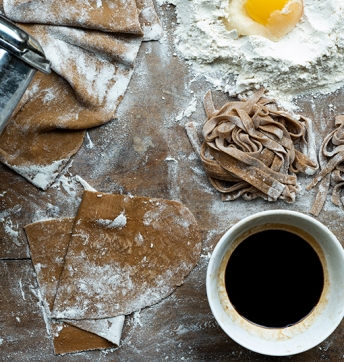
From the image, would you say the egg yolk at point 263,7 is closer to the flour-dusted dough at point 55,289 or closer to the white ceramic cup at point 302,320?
the white ceramic cup at point 302,320

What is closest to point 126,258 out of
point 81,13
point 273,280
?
point 273,280

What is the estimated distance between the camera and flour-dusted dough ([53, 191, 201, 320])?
1361 mm

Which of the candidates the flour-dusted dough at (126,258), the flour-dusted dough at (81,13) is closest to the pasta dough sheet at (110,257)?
the flour-dusted dough at (126,258)

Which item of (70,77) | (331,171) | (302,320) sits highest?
(70,77)

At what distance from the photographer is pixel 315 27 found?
1.34m

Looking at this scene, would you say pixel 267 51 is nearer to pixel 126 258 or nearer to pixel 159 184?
pixel 159 184

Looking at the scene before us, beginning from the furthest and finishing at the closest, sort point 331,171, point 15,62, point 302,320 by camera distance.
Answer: point 331,171, point 302,320, point 15,62

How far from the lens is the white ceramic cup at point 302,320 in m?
1.20

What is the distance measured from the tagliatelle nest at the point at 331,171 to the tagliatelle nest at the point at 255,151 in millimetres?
28

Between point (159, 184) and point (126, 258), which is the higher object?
point (159, 184)

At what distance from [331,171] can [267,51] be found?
1.17 feet

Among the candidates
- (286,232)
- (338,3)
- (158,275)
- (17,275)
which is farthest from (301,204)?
(17,275)

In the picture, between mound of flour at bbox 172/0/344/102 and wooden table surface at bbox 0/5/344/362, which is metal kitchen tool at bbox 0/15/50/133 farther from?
mound of flour at bbox 172/0/344/102

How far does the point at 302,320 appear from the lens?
1.27 meters
